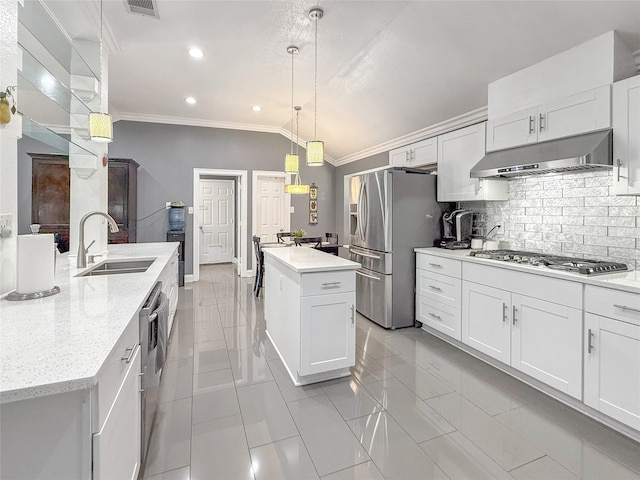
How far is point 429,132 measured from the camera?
4605mm

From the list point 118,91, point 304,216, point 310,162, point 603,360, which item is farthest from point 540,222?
point 118,91

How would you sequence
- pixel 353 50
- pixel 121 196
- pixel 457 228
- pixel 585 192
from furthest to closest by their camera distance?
pixel 121 196, pixel 457 228, pixel 353 50, pixel 585 192

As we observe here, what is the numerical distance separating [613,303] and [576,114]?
1367 mm

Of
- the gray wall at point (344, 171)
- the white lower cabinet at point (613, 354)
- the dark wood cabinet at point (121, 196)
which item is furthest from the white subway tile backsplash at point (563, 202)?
the dark wood cabinet at point (121, 196)

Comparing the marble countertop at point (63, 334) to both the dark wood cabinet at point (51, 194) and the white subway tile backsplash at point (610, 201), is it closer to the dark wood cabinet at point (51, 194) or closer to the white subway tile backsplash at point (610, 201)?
the dark wood cabinet at point (51, 194)

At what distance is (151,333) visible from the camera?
5.29 ft

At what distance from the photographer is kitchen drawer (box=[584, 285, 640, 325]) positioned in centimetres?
179

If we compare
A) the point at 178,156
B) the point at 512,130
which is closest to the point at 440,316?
the point at 512,130

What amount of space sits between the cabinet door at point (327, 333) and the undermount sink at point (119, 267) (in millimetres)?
1283

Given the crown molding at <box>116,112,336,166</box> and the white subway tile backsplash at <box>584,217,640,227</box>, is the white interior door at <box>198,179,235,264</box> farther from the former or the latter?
the white subway tile backsplash at <box>584,217,640,227</box>

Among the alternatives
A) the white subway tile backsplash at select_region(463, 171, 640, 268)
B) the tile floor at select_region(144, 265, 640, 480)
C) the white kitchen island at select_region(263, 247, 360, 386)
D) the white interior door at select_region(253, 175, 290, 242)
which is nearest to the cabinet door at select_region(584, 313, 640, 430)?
the tile floor at select_region(144, 265, 640, 480)

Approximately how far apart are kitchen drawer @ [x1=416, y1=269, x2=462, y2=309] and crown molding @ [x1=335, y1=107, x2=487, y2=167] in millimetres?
1934

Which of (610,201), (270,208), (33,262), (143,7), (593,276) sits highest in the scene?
(143,7)

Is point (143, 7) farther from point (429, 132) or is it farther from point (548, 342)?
point (548, 342)
